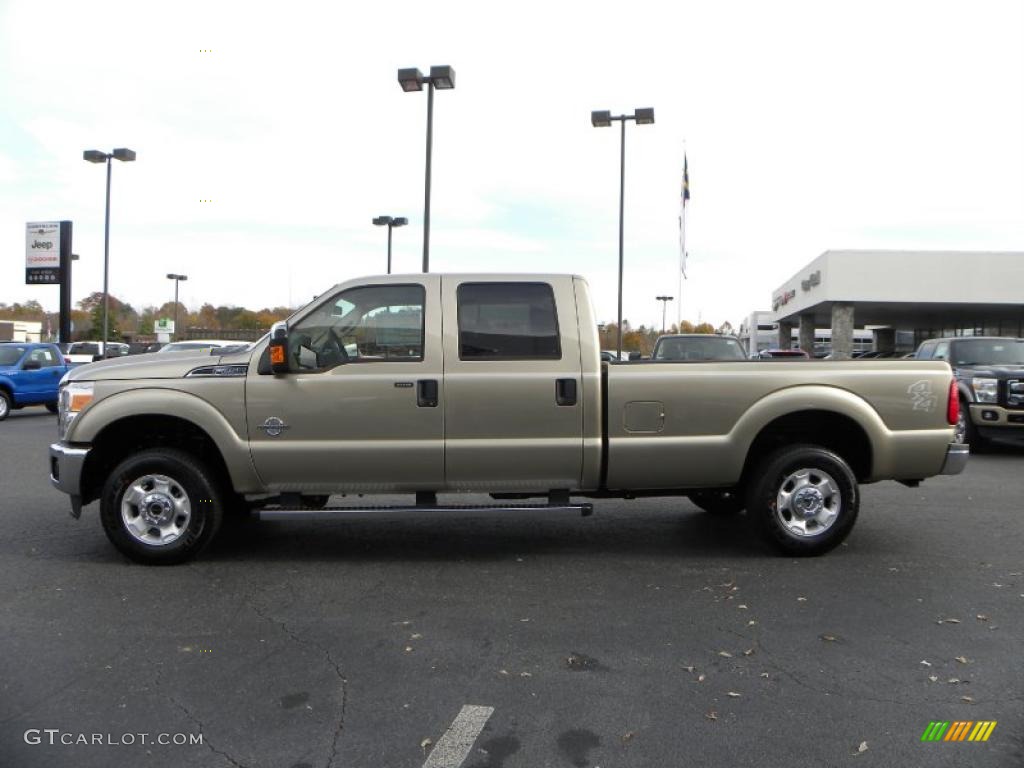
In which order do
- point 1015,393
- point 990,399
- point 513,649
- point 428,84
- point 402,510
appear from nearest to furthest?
point 513,649 < point 402,510 < point 1015,393 < point 990,399 < point 428,84

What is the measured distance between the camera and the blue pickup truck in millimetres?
17781

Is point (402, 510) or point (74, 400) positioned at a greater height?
point (74, 400)

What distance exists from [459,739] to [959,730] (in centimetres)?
207

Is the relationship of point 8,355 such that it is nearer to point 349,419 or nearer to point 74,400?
point 74,400

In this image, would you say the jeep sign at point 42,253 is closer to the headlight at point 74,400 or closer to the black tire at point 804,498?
the headlight at point 74,400

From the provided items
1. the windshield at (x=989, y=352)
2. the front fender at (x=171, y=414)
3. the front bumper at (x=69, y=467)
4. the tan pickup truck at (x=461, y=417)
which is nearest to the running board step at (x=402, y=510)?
the tan pickup truck at (x=461, y=417)

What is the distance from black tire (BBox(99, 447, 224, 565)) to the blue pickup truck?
14.7 metres

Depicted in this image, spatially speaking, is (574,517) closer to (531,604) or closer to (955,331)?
(531,604)

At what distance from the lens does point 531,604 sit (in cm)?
491

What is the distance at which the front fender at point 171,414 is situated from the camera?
552 centimetres

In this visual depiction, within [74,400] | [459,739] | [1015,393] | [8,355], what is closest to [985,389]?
[1015,393]

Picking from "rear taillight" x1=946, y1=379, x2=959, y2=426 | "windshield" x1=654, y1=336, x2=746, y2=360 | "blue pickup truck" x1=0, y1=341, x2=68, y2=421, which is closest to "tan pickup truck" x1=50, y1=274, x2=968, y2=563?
"rear taillight" x1=946, y1=379, x2=959, y2=426

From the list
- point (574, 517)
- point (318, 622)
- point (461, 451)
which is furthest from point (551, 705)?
point (574, 517)

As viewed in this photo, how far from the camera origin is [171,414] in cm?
553
